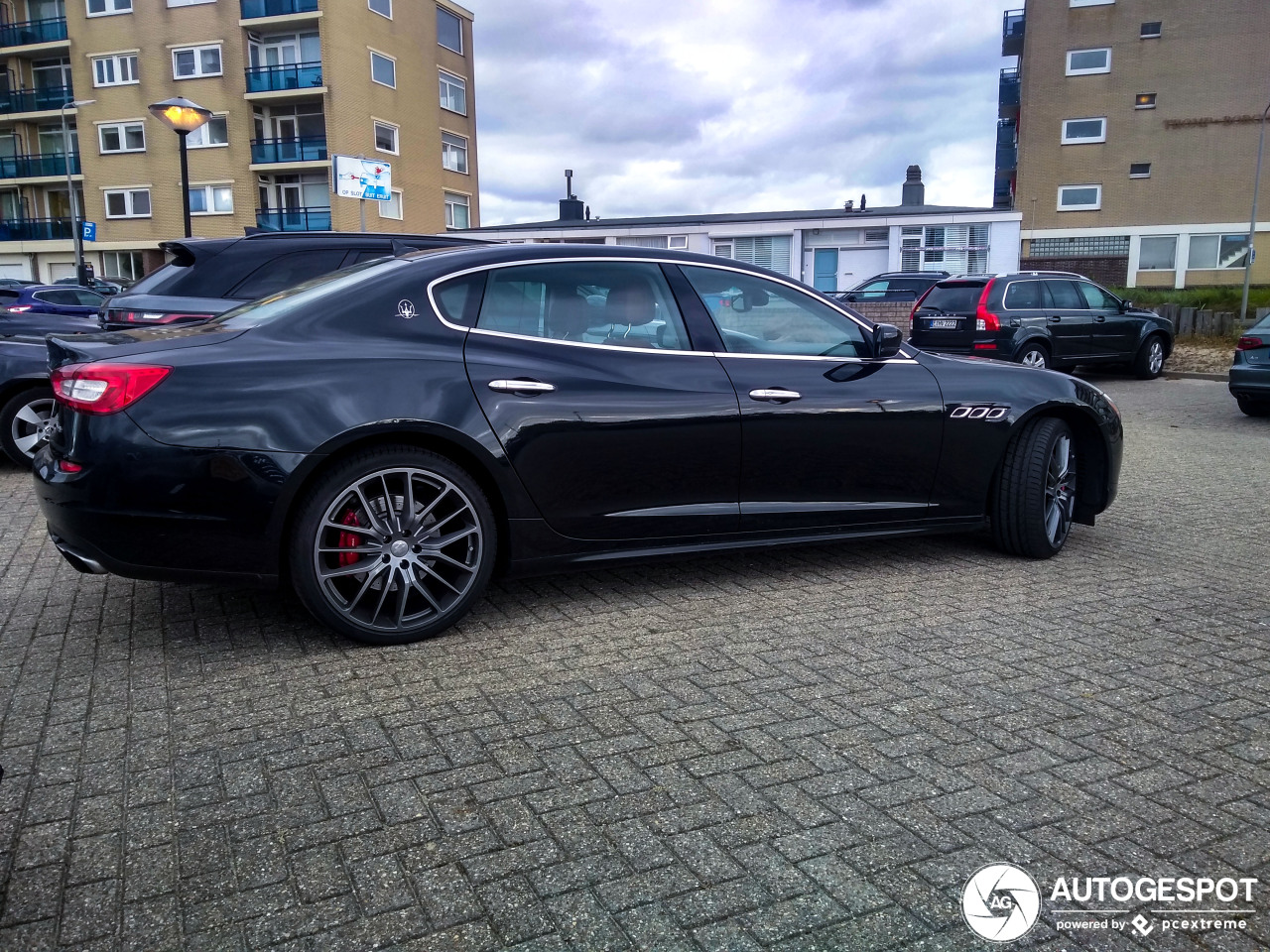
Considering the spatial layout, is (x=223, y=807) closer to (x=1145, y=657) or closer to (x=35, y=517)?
(x=1145, y=657)

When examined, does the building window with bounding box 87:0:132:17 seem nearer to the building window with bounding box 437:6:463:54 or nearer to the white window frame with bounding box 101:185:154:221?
the white window frame with bounding box 101:185:154:221

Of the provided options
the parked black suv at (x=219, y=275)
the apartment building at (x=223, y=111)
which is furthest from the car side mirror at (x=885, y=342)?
the apartment building at (x=223, y=111)

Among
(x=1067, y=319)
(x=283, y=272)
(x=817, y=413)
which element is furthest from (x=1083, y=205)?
(x=817, y=413)

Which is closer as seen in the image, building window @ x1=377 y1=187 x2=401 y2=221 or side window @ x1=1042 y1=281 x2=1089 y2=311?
side window @ x1=1042 y1=281 x2=1089 y2=311

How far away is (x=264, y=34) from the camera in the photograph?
41.7 m

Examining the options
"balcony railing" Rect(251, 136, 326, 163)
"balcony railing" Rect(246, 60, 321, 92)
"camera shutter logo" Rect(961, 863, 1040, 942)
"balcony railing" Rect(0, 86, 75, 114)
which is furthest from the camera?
"balcony railing" Rect(0, 86, 75, 114)

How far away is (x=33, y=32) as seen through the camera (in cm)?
4553

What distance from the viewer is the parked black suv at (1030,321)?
14852 mm

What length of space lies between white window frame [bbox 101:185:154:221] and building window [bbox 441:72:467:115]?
13.4 metres

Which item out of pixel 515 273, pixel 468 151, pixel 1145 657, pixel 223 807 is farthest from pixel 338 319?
pixel 468 151

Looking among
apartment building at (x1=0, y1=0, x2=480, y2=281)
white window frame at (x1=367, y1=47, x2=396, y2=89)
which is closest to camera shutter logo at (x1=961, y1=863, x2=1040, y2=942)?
apartment building at (x1=0, y1=0, x2=480, y2=281)

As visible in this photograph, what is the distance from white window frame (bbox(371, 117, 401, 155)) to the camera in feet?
139

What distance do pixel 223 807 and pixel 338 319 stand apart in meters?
1.99

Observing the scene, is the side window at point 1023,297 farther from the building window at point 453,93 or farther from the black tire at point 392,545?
the building window at point 453,93
